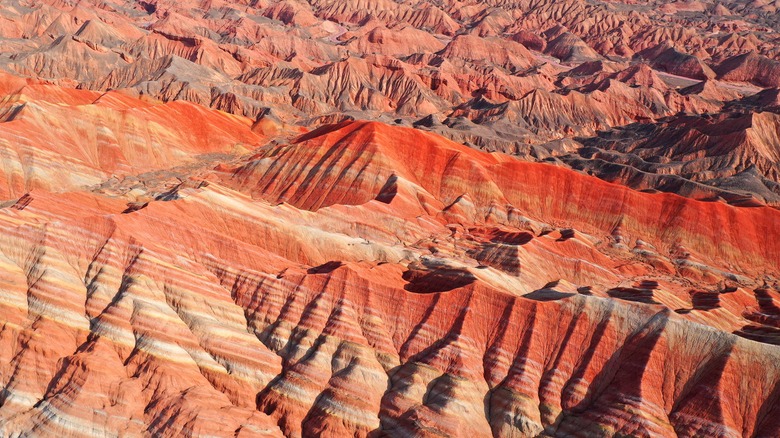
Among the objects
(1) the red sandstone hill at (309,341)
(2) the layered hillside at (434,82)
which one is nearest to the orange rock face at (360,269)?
(1) the red sandstone hill at (309,341)

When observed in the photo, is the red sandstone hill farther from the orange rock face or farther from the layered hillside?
the layered hillside

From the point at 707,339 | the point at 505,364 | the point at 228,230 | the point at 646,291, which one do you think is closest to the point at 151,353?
the point at 228,230

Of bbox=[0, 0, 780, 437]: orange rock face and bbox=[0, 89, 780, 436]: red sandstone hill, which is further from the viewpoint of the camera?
bbox=[0, 0, 780, 437]: orange rock face

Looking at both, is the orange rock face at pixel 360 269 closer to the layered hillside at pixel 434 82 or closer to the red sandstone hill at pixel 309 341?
the red sandstone hill at pixel 309 341

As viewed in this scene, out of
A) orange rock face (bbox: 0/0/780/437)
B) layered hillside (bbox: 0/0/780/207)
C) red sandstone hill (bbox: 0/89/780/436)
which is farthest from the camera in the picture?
layered hillside (bbox: 0/0/780/207)

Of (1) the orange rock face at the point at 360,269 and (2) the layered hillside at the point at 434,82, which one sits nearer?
(1) the orange rock face at the point at 360,269

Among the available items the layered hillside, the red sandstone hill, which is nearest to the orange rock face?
the red sandstone hill

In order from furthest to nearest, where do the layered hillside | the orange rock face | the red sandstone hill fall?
the layered hillside < the orange rock face < the red sandstone hill

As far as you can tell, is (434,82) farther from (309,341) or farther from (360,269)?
(309,341)
